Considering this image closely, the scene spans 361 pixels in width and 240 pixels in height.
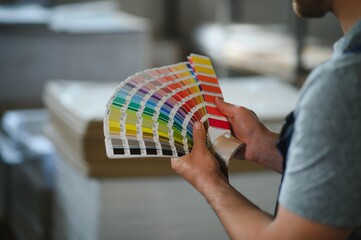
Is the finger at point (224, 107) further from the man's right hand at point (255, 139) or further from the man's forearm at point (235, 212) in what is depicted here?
the man's forearm at point (235, 212)

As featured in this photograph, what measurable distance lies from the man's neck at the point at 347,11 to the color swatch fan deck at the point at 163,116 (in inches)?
12.6

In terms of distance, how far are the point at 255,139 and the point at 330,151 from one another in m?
0.44

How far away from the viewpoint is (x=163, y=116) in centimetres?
141

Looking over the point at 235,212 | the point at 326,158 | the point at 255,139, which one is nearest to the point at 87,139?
the point at 255,139

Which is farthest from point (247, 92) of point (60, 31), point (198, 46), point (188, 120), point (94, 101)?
point (198, 46)

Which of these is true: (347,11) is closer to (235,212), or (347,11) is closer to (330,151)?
(330,151)

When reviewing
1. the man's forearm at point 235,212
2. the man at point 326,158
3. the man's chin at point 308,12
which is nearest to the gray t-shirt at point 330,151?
the man at point 326,158

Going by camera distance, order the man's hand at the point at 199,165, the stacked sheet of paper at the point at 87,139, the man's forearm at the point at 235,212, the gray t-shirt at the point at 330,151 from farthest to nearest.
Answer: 1. the stacked sheet of paper at the point at 87,139
2. the man's hand at the point at 199,165
3. the man's forearm at the point at 235,212
4. the gray t-shirt at the point at 330,151

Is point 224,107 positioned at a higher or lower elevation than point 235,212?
higher

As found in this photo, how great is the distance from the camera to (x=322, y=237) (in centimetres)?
113

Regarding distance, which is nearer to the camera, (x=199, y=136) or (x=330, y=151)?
(x=330, y=151)

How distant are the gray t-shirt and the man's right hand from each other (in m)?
0.38

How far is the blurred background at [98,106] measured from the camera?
105 inches

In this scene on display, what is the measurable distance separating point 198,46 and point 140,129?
231 inches
